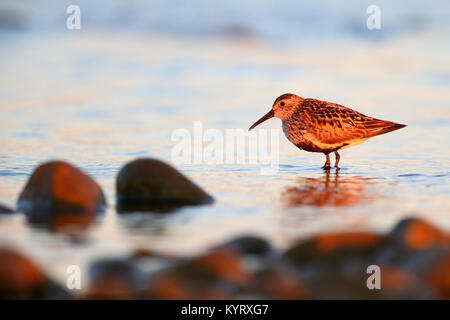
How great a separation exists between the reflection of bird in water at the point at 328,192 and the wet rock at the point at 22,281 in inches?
127

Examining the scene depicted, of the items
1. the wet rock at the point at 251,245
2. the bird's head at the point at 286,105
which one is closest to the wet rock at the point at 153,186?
the wet rock at the point at 251,245

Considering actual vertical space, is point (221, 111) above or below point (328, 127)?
above

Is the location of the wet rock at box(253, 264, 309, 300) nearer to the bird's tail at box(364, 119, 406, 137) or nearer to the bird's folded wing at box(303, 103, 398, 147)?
the bird's folded wing at box(303, 103, 398, 147)

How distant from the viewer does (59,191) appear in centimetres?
718

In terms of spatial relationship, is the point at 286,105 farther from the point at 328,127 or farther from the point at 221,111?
the point at 221,111

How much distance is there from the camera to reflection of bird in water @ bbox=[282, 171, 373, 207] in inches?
317

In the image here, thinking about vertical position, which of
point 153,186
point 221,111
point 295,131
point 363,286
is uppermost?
point 221,111

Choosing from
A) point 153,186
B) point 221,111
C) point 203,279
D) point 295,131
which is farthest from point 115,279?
point 221,111

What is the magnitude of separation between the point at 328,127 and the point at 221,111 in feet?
10.1

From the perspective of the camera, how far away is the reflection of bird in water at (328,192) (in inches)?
317

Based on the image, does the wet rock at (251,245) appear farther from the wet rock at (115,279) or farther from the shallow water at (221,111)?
the wet rock at (115,279)

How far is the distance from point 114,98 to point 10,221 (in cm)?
734
